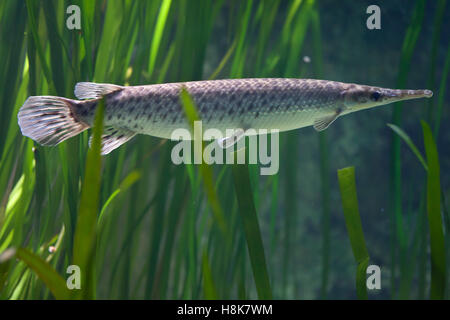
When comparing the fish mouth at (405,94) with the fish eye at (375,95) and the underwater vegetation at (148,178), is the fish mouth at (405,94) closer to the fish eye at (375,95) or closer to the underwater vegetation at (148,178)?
the fish eye at (375,95)

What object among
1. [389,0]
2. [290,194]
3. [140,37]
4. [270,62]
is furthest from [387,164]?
[140,37]

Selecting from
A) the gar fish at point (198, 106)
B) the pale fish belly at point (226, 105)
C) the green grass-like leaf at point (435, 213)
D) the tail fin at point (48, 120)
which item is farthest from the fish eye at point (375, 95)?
the tail fin at point (48, 120)

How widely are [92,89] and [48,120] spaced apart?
269 millimetres

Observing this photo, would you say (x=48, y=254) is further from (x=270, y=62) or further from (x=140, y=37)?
(x=270, y=62)

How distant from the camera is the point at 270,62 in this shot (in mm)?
3334

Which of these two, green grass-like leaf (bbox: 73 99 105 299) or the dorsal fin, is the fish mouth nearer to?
the dorsal fin

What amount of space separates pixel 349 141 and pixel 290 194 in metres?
2.53

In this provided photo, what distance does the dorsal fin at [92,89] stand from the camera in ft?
6.15

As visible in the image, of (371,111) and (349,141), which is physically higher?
(371,111)

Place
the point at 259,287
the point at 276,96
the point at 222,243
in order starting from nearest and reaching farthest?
the point at 259,287 < the point at 276,96 < the point at 222,243

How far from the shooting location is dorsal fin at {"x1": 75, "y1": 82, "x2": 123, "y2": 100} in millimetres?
1875

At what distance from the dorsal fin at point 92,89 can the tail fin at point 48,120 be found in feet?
0.31

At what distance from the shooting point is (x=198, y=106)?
1938 mm

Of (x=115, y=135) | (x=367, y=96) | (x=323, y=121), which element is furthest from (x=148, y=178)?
(x=367, y=96)
